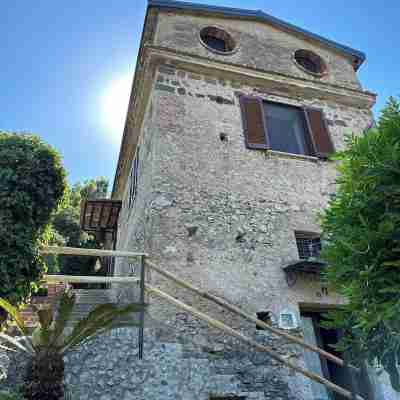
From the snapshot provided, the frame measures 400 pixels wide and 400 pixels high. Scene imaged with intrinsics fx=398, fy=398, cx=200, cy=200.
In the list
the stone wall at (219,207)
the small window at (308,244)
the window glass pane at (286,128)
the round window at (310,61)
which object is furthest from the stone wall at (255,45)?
the small window at (308,244)

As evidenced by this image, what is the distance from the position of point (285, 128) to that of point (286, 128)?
3 cm

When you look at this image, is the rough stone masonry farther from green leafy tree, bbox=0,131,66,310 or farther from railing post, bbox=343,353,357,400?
green leafy tree, bbox=0,131,66,310

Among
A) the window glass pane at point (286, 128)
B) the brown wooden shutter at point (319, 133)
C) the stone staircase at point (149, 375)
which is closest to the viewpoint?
the stone staircase at point (149, 375)

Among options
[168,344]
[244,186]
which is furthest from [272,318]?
[244,186]

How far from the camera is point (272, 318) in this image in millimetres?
5863

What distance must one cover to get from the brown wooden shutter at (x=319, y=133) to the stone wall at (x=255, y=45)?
1.16 m

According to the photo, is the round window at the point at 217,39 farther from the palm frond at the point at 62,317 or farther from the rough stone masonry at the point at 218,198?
the palm frond at the point at 62,317

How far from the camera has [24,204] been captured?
516cm

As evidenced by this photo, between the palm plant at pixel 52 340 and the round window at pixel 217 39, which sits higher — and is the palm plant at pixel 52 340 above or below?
below

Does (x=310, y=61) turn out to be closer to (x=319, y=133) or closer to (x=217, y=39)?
(x=217, y=39)

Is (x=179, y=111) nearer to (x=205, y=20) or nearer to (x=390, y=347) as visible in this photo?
(x=205, y=20)

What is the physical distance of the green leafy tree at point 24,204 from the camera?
4797 mm

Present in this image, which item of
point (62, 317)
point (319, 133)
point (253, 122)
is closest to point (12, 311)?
point (62, 317)

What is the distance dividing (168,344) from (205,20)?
8140 millimetres
